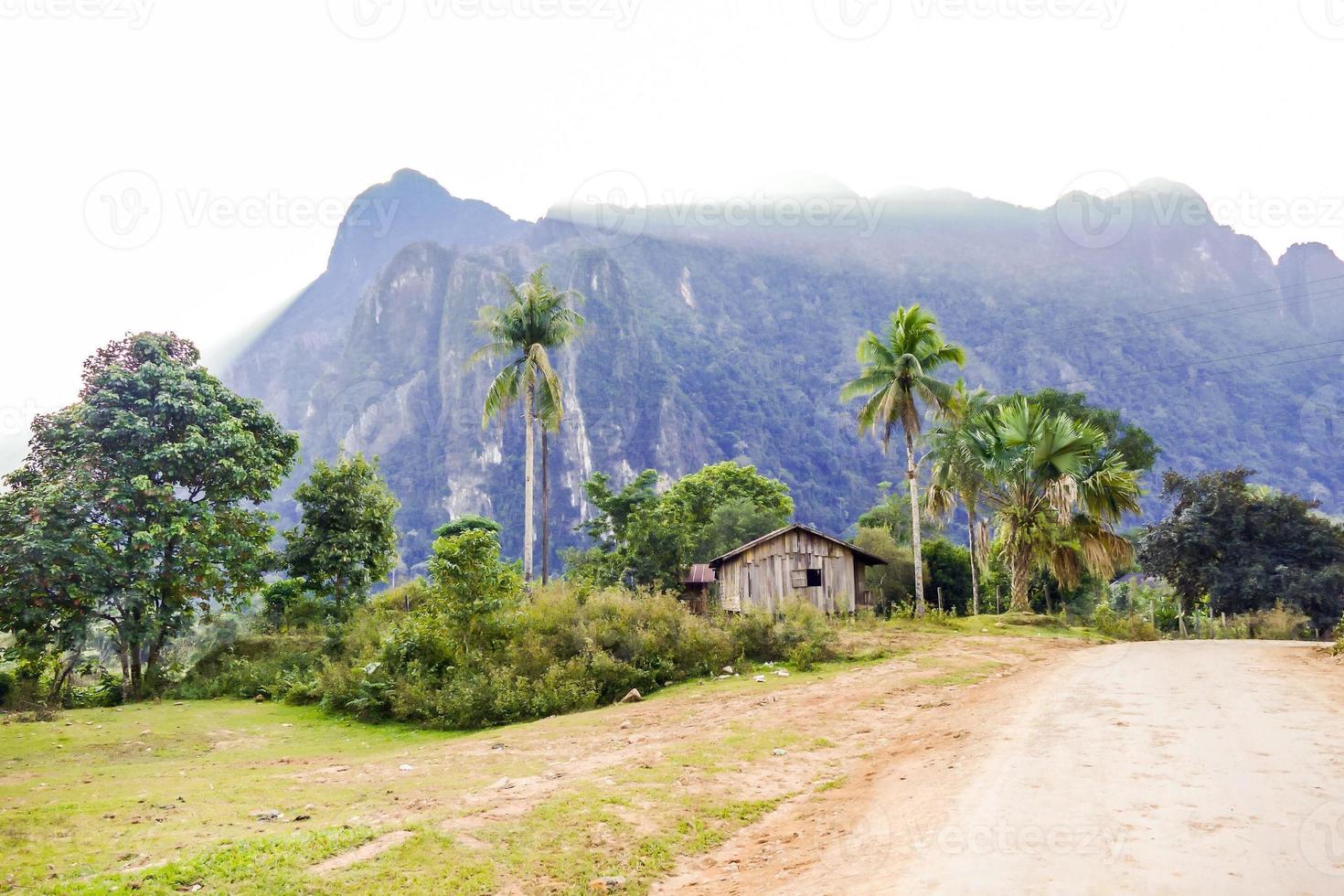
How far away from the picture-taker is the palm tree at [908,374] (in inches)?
1007

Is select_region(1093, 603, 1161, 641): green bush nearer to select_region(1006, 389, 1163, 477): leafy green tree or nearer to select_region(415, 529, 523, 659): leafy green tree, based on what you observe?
select_region(1006, 389, 1163, 477): leafy green tree

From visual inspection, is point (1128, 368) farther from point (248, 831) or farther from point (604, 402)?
point (248, 831)

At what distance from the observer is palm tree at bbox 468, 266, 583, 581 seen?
79.0 ft

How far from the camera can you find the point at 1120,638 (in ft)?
69.9

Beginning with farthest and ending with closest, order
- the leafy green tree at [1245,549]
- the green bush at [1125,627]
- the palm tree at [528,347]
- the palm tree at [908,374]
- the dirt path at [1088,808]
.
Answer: the palm tree at [908,374], the leafy green tree at [1245,549], the palm tree at [528,347], the green bush at [1125,627], the dirt path at [1088,808]

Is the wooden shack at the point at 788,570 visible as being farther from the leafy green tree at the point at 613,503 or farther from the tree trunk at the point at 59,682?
the tree trunk at the point at 59,682

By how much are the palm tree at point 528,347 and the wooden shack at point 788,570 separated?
8029 mm

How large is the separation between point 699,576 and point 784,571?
6.66 m

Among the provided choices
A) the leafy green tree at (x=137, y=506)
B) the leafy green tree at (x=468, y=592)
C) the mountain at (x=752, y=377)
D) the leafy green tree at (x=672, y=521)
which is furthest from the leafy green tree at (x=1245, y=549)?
the mountain at (x=752, y=377)

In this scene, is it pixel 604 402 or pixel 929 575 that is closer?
pixel 929 575

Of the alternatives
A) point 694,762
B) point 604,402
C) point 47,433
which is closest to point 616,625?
point 694,762

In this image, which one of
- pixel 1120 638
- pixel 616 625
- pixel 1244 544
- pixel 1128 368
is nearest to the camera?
pixel 616 625

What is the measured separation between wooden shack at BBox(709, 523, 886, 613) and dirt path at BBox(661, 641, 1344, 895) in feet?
58.7

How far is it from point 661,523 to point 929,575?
17.4 meters
